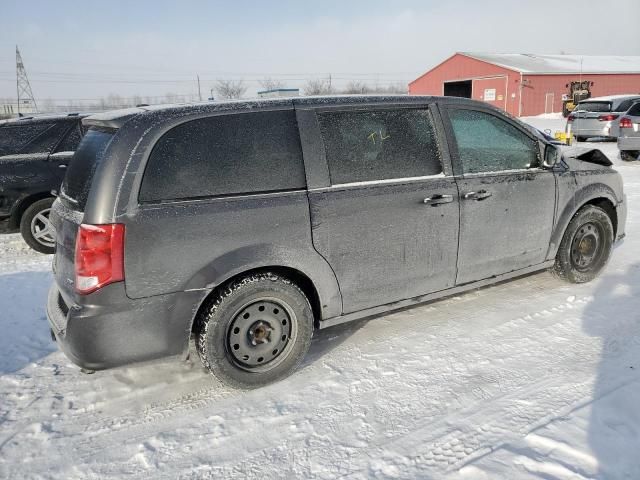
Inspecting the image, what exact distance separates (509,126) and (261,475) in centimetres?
336

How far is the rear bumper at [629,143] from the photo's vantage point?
41.0 ft

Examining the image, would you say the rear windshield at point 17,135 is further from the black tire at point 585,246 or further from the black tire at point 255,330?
the black tire at point 585,246

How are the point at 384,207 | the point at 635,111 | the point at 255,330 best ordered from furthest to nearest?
the point at 635,111 < the point at 384,207 < the point at 255,330

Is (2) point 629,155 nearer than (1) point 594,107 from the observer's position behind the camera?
Yes

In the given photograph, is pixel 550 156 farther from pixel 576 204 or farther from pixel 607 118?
pixel 607 118

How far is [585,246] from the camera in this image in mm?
4723

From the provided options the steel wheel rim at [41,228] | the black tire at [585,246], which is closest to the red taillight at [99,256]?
the black tire at [585,246]

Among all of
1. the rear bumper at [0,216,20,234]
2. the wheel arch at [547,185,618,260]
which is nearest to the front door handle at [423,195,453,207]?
the wheel arch at [547,185,618,260]

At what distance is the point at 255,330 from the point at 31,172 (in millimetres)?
4920

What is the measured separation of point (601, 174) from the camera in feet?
15.3

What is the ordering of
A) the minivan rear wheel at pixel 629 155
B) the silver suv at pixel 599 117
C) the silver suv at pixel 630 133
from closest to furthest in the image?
1. the silver suv at pixel 630 133
2. the minivan rear wheel at pixel 629 155
3. the silver suv at pixel 599 117

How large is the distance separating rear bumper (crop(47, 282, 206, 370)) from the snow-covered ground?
0.43m

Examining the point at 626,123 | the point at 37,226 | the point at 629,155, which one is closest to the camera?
the point at 37,226


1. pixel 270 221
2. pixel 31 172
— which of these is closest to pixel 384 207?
pixel 270 221
